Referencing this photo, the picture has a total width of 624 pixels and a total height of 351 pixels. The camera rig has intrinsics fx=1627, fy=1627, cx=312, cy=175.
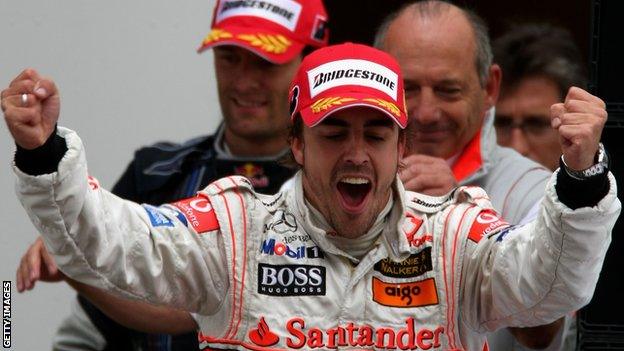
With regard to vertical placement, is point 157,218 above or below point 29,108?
below

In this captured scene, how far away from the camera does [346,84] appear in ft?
12.4

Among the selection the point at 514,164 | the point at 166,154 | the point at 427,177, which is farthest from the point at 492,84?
the point at 166,154

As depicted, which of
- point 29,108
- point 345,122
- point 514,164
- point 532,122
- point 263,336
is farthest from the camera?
point 532,122

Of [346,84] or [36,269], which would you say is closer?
[346,84]

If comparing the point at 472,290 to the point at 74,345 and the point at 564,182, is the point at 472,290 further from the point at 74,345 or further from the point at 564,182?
the point at 74,345

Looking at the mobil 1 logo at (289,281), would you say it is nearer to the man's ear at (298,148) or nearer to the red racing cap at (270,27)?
the man's ear at (298,148)

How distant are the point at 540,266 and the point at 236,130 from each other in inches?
67.5

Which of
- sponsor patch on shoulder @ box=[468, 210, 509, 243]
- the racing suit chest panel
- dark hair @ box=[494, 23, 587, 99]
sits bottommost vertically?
the racing suit chest panel

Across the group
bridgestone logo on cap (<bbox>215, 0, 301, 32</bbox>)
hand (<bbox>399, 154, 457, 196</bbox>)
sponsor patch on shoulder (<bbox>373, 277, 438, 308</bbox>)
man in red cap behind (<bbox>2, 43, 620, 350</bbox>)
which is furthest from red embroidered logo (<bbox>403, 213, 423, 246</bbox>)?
bridgestone logo on cap (<bbox>215, 0, 301, 32</bbox>)

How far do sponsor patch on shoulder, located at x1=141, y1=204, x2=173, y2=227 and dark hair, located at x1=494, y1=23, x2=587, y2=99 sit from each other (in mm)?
2250

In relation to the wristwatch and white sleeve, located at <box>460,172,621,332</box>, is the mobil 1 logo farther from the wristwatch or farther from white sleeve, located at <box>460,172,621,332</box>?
the wristwatch

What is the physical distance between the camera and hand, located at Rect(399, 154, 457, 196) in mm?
4438

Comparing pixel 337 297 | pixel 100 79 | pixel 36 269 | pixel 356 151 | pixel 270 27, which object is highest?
pixel 270 27

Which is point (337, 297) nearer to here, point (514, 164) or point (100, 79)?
point (514, 164)
